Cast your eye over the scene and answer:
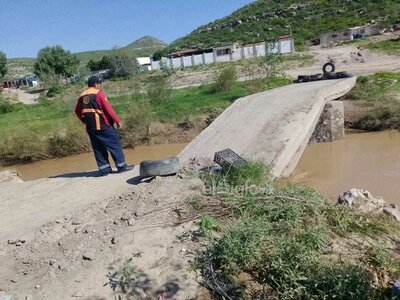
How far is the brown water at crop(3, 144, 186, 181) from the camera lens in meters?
10.4

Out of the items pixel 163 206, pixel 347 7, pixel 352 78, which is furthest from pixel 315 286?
pixel 347 7

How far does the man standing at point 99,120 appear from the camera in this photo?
5.78 m

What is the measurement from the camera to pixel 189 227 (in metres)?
4.03

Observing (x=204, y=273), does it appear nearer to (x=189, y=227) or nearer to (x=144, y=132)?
(x=189, y=227)

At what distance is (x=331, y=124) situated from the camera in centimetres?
968

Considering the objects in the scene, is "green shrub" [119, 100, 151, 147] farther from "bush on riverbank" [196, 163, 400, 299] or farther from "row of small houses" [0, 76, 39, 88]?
"row of small houses" [0, 76, 39, 88]

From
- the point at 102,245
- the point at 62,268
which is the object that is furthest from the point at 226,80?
the point at 62,268

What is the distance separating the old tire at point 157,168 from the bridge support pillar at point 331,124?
535 cm

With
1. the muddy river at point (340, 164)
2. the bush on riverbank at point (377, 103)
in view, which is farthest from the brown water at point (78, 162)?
the bush on riverbank at point (377, 103)

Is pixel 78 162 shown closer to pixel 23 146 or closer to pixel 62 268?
pixel 23 146

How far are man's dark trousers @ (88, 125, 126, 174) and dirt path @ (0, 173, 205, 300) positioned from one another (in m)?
0.80

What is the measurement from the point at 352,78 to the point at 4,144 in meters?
9.69

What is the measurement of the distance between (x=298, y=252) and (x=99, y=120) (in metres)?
3.64

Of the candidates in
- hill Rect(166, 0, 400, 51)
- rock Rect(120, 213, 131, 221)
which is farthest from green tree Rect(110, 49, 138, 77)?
rock Rect(120, 213, 131, 221)
